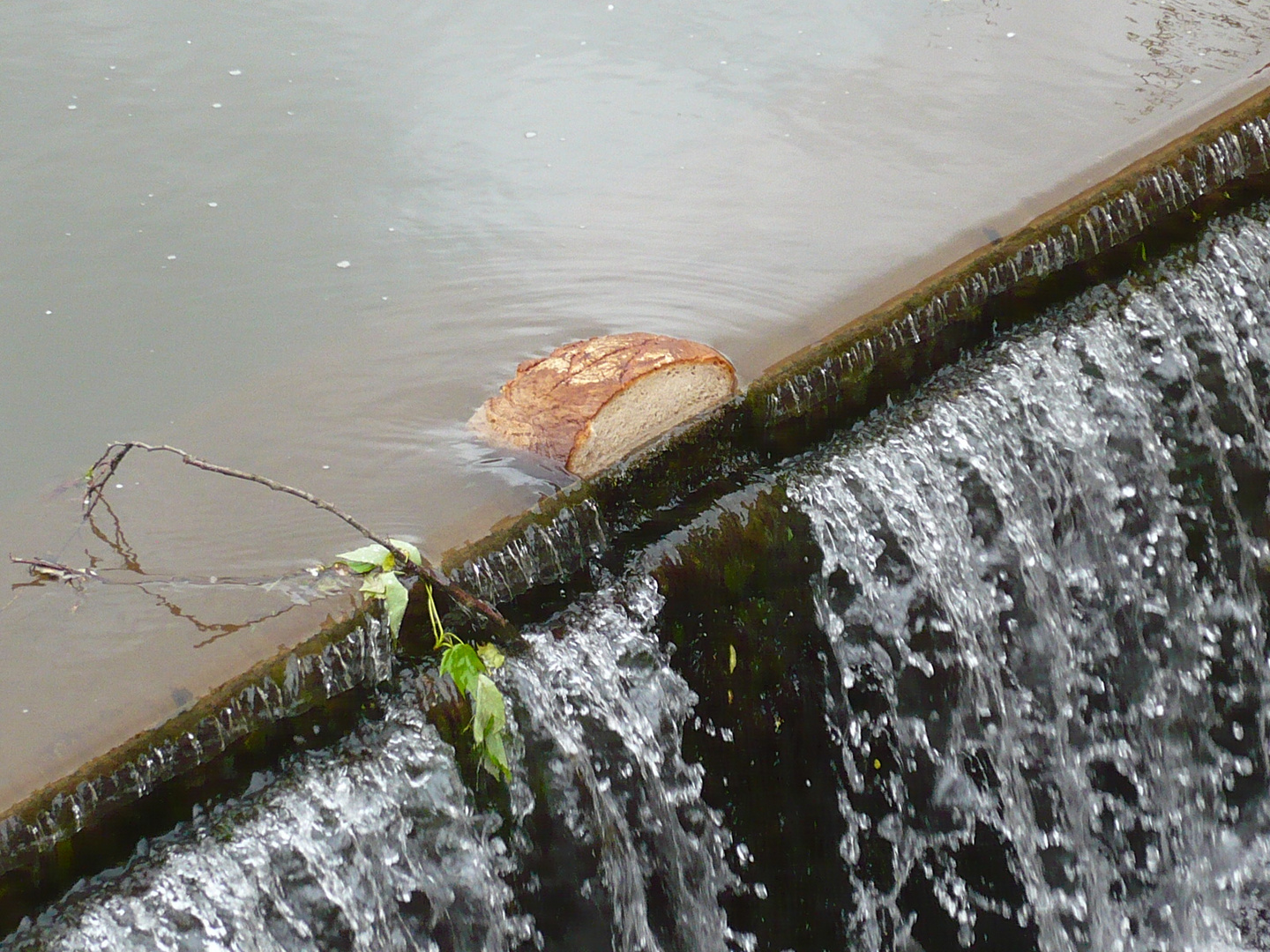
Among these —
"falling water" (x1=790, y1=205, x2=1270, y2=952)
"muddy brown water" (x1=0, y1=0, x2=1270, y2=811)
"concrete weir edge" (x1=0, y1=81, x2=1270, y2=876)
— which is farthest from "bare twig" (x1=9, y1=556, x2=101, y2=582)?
"falling water" (x1=790, y1=205, x2=1270, y2=952)

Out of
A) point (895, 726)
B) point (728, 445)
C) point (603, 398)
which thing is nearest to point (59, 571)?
point (603, 398)

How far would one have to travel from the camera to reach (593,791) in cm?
212

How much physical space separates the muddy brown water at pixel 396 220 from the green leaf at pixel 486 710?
294 mm

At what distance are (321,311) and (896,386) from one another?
4.34ft

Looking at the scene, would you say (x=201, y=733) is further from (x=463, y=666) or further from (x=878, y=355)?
(x=878, y=355)

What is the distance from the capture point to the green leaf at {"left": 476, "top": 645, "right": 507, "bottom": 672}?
2.04 metres

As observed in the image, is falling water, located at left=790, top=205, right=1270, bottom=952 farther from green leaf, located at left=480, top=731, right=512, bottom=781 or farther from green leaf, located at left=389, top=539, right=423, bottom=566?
green leaf, located at left=389, top=539, right=423, bottom=566

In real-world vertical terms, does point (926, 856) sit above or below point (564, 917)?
below

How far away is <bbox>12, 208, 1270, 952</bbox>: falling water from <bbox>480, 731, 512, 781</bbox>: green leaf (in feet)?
0.10

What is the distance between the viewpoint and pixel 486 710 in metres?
1.95

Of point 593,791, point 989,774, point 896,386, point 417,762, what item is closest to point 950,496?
point 896,386

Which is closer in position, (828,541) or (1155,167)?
(828,541)

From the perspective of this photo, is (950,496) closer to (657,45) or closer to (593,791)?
(593,791)

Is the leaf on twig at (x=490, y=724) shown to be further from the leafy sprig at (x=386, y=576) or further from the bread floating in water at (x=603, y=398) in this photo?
the bread floating in water at (x=603, y=398)
